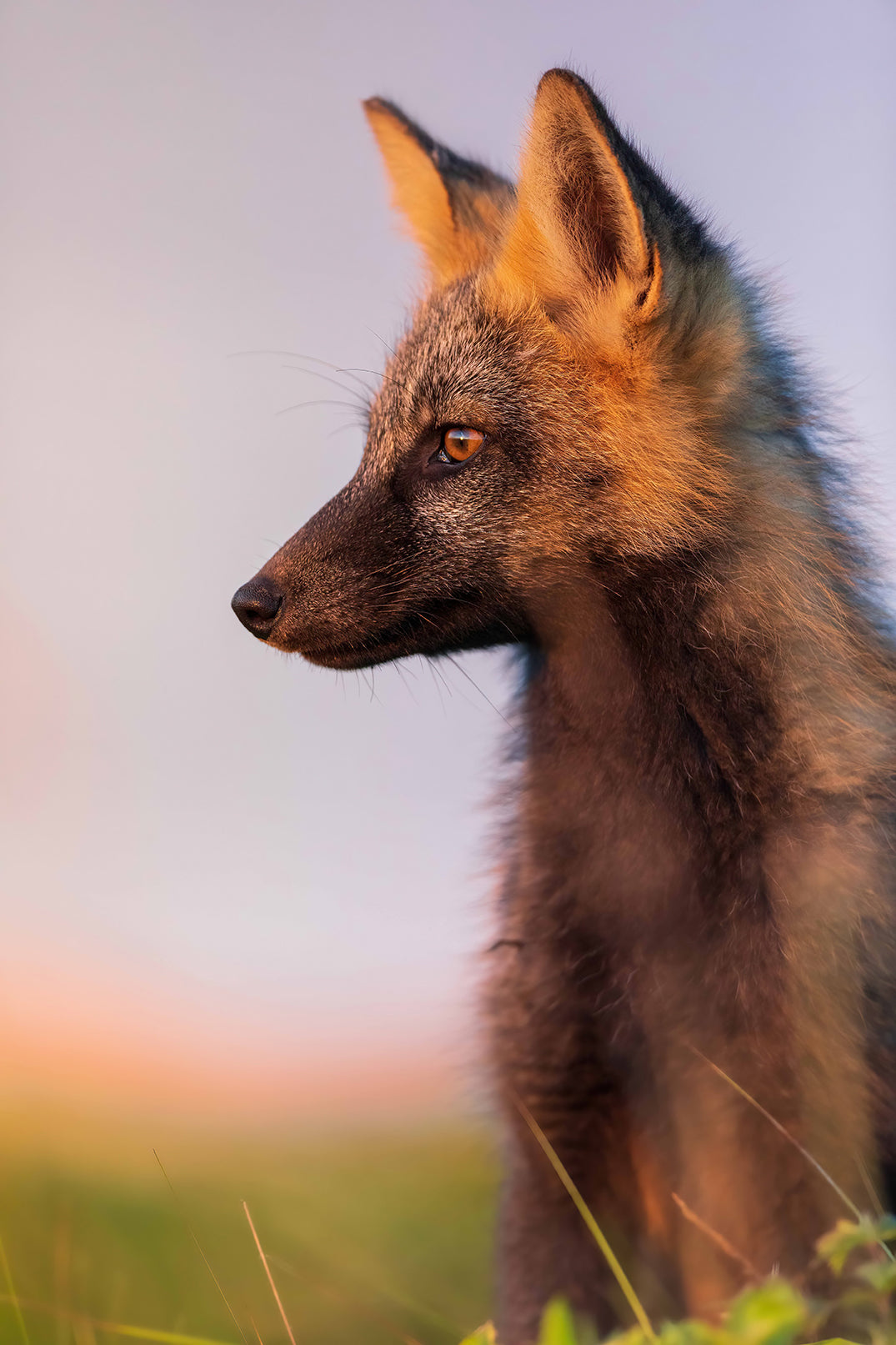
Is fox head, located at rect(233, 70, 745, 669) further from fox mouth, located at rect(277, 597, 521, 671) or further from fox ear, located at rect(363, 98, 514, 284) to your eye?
fox ear, located at rect(363, 98, 514, 284)

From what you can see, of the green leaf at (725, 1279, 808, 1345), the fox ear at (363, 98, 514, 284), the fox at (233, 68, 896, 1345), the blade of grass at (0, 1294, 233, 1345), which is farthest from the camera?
the fox ear at (363, 98, 514, 284)

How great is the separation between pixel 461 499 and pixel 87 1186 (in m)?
1.75

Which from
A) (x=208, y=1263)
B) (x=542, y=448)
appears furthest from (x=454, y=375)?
(x=208, y=1263)

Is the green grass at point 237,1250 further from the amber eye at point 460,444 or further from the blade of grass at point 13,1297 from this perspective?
the amber eye at point 460,444

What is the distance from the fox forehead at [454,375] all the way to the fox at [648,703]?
0.04 ft

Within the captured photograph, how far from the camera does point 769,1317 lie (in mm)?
795

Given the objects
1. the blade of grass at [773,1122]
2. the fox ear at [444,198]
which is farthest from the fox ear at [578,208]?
the blade of grass at [773,1122]

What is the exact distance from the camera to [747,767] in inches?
75.9

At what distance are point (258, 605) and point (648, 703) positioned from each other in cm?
87

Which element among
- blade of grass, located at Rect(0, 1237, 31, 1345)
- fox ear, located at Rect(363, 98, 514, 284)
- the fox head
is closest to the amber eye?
the fox head

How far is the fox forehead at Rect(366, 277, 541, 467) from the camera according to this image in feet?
7.40

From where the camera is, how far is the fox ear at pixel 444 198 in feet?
8.80

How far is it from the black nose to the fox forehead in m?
0.44

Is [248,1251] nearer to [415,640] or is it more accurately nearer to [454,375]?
[415,640]
